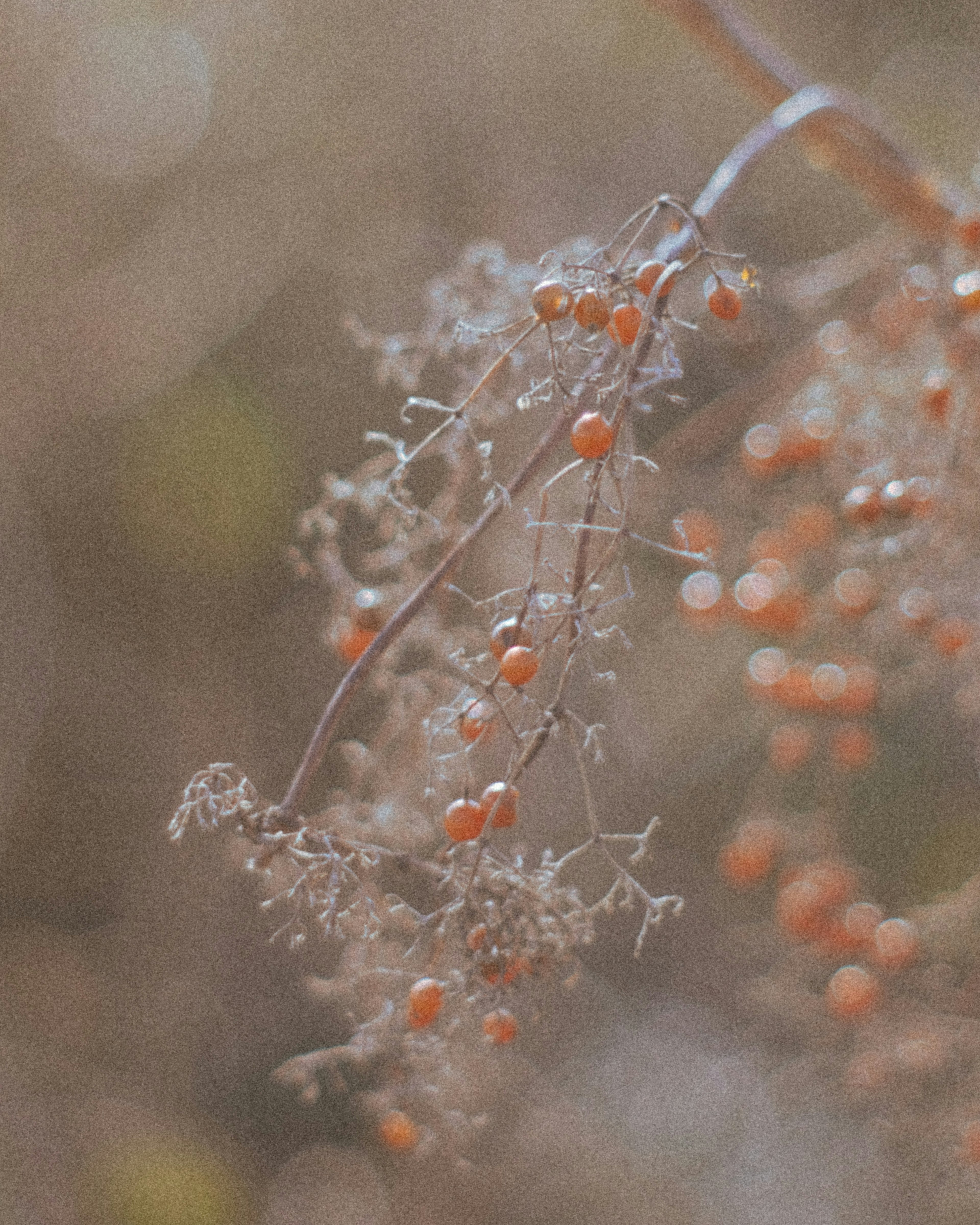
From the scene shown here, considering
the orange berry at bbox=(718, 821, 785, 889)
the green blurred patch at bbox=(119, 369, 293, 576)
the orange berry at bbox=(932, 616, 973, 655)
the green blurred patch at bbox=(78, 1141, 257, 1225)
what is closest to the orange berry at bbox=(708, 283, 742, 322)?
the orange berry at bbox=(932, 616, 973, 655)

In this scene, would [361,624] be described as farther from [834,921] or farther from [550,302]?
[834,921]

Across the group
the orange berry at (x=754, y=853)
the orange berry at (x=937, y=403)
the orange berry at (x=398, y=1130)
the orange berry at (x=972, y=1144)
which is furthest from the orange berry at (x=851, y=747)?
the orange berry at (x=398, y=1130)

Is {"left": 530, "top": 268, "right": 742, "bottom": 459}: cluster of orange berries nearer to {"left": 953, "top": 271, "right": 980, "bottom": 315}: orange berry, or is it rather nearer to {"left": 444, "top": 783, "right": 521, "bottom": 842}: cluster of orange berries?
{"left": 444, "top": 783, "right": 521, "bottom": 842}: cluster of orange berries

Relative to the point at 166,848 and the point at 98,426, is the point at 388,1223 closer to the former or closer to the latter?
the point at 166,848

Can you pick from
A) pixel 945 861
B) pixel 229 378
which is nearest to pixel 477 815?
pixel 945 861

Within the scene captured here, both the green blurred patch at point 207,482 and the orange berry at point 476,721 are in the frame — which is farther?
the green blurred patch at point 207,482

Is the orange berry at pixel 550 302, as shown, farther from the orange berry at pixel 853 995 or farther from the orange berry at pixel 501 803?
the orange berry at pixel 853 995

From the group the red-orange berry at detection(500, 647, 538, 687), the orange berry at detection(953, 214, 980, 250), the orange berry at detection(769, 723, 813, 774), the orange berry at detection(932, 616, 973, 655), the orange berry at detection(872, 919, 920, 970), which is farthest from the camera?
the orange berry at detection(769, 723, 813, 774)
